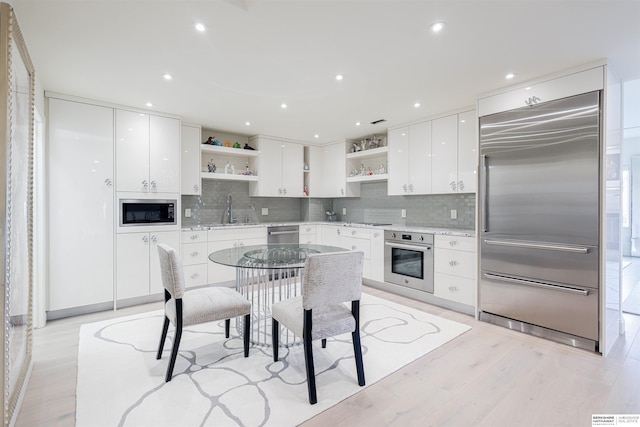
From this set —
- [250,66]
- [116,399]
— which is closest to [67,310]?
[116,399]

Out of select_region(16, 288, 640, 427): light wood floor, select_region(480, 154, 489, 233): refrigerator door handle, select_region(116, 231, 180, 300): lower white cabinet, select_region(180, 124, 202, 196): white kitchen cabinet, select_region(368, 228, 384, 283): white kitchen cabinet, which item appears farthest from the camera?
select_region(368, 228, 384, 283): white kitchen cabinet

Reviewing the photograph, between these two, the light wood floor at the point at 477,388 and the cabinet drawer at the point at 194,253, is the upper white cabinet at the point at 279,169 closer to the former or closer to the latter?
the cabinet drawer at the point at 194,253

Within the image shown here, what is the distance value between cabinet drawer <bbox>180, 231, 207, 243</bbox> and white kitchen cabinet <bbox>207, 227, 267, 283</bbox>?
7 centimetres

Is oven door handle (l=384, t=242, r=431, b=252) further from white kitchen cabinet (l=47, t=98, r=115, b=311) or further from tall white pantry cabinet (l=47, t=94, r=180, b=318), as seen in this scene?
white kitchen cabinet (l=47, t=98, r=115, b=311)

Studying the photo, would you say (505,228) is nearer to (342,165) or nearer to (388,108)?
(388,108)

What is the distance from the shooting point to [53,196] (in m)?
3.15

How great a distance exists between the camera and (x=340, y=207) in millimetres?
5977

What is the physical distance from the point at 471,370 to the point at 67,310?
12.9ft

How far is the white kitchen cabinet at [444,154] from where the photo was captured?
3.75 meters

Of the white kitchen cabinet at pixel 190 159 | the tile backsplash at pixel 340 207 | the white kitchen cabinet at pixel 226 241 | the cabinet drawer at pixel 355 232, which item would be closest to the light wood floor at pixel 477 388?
the white kitchen cabinet at pixel 226 241

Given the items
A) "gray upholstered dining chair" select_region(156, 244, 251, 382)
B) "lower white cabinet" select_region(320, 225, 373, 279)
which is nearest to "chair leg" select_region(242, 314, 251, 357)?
"gray upholstered dining chair" select_region(156, 244, 251, 382)

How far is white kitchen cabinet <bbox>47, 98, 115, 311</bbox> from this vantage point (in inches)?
125

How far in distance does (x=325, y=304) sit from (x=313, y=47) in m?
1.81

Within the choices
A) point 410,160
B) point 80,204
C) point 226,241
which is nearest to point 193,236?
point 226,241
